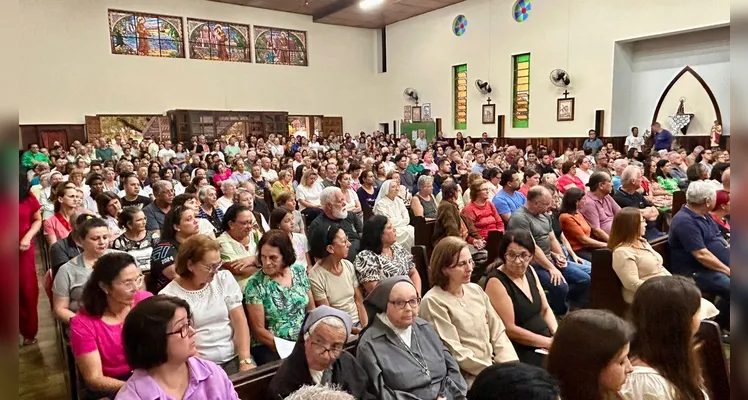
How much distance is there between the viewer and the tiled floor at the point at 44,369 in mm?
2992

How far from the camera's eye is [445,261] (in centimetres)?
254

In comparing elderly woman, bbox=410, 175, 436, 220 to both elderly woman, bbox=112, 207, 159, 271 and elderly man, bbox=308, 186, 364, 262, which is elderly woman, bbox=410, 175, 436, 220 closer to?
elderly man, bbox=308, 186, 364, 262

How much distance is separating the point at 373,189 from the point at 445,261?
3.81 metres

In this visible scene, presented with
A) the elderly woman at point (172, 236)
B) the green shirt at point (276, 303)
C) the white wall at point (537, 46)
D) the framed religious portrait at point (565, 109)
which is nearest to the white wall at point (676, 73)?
the white wall at point (537, 46)

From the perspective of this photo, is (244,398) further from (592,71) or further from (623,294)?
(592,71)

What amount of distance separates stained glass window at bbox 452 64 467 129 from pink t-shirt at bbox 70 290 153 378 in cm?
1458

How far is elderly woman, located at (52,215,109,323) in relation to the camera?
2607 millimetres

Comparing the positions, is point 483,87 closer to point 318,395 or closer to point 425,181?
point 425,181

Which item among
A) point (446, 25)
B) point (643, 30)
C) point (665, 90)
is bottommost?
point (665, 90)

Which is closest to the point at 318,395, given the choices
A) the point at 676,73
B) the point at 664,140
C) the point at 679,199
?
the point at 679,199

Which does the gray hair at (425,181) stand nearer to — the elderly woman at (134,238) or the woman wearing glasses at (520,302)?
the woman wearing glasses at (520,302)

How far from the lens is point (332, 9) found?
52.4 feet

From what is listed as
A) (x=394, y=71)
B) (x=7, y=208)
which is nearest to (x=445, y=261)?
(x=7, y=208)

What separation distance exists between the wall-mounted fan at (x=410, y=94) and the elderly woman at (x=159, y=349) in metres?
16.2
